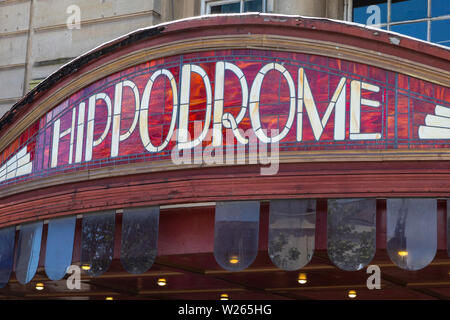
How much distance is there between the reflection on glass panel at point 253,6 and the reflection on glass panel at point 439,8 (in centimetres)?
315

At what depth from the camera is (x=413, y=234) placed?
10.2 metres

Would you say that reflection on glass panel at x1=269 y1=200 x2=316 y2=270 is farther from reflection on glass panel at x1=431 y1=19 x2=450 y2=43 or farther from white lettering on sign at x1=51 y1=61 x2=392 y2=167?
reflection on glass panel at x1=431 y1=19 x2=450 y2=43

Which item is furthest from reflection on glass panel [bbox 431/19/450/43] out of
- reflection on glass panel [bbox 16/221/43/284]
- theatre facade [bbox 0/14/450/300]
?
reflection on glass panel [bbox 16/221/43/284]

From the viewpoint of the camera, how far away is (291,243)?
34.9 ft

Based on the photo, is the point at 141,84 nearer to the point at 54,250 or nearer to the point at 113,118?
the point at 113,118

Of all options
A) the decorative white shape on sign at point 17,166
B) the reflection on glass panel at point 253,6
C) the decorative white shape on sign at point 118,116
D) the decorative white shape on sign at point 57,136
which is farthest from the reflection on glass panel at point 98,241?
the reflection on glass panel at point 253,6

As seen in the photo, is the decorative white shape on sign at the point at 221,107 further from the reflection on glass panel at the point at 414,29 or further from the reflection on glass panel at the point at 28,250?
the reflection on glass panel at the point at 414,29

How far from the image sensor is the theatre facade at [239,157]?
10414 millimetres

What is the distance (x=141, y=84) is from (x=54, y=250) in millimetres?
2540

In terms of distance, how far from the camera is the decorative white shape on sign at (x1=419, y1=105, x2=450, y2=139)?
10.4 metres

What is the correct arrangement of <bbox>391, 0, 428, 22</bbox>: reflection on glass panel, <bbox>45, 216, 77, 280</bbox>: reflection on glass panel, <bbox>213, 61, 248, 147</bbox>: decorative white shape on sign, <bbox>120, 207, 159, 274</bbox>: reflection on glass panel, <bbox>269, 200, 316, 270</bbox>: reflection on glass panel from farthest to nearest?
<bbox>391, 0, 428, 22</bbox>: reflection on glass panel, <bbox>45, 216, 77, 280</bbox>: reflection on glass panel, <bbox>120, 207, 159, 274</bbox>: reflection on glass panel, <bbox>213, 61, 248, 147</bbox>: decorative white shape on sign, <bbox>269, 200, 316, 270</bbox>: reflection on glass panel

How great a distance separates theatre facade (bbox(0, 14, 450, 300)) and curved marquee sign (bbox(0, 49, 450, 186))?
0.02 metres

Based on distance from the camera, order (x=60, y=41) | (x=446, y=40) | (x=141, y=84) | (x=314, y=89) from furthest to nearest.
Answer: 1. (x=60, y=41)
2. (x=446, y=40)
3. (x=141, y=84)
4. (x=314, y=89)
